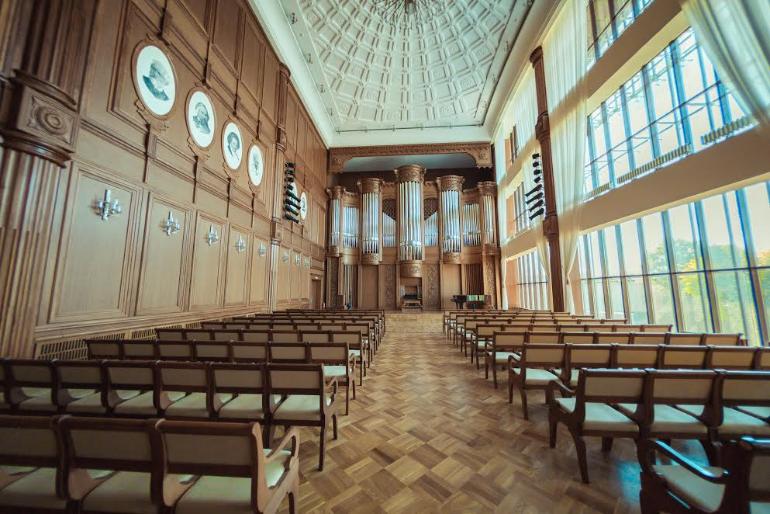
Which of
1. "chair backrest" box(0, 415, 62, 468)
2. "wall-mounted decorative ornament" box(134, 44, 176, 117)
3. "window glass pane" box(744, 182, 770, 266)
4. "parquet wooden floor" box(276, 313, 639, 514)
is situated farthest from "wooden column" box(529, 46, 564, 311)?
"wall-mounted decorative ornament" box(134, 44, 176, 117)

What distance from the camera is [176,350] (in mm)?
2473

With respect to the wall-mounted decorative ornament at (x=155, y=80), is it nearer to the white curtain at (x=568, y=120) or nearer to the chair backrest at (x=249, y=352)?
the chair backrest at (x=249, y=352)

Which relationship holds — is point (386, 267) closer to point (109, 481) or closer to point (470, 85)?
point (470, 85)

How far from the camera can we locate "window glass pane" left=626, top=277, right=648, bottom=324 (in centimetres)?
484

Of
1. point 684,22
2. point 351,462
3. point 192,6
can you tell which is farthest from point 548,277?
point 192,6

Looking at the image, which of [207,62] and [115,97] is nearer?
[115,97]

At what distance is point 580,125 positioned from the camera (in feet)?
18.1

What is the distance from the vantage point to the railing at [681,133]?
11.4 ft

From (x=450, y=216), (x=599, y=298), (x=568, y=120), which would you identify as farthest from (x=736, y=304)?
(x=450, y=216)

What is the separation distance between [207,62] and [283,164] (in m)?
2.85

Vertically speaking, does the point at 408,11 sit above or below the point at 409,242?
above

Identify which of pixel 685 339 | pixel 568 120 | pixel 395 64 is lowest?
pixel 685 339

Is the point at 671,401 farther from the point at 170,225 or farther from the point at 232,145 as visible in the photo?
the point at 232,145

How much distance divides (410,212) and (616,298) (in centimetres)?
767
